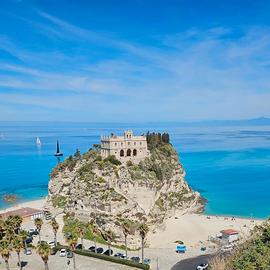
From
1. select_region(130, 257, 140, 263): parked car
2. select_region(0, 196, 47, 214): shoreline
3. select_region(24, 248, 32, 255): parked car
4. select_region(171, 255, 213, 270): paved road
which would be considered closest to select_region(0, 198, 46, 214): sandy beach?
select_region(0, 196, 47, 214): shoreline

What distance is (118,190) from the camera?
76250 mm

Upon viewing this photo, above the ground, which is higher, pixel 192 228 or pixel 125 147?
pixel 125 147

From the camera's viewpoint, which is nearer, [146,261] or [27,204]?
[146,261]

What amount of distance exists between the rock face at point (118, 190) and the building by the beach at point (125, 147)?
6.51ft

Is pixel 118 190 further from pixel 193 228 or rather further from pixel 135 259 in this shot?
pixel 193 228

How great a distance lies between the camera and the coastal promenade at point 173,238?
198ft

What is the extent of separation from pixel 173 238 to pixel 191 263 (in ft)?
44.0

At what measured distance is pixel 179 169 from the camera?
97500mm

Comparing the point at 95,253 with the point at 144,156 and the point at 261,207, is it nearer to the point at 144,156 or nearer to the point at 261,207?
the point at 144,156

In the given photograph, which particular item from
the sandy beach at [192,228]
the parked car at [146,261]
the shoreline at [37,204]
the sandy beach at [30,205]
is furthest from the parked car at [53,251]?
the shoreline at [37,204]

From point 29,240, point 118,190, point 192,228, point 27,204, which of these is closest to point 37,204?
point 27,204

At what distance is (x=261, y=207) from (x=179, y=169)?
90.8ft

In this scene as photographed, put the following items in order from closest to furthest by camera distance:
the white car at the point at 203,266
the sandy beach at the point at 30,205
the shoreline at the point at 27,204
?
the white car at the point at 203,266 < the shoreline at the point at 27,204 < the sandy beach at the point at 30,205

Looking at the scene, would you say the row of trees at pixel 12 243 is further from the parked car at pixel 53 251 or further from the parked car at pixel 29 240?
the parked car at pixel 29 240
